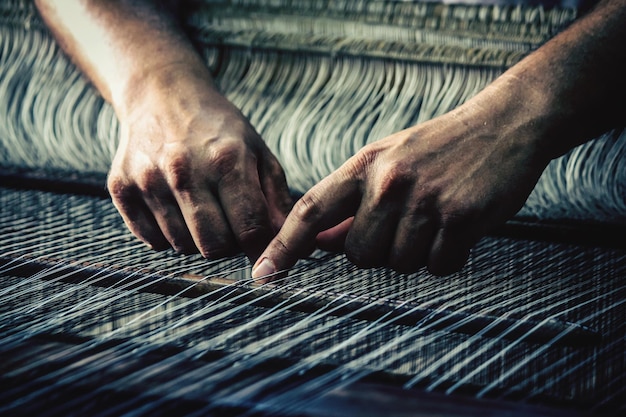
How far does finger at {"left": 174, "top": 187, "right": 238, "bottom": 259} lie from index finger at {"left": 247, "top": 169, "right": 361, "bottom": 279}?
67 millimetres

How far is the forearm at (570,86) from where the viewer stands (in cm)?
70

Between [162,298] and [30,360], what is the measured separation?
0.19m

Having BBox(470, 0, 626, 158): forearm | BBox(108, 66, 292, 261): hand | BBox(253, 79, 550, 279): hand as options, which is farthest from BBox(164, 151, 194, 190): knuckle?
BBox(470, 0, 626, 158): forearm

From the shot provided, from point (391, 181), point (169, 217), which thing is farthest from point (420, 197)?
point (169, 217)

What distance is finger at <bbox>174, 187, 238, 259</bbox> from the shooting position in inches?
27.8

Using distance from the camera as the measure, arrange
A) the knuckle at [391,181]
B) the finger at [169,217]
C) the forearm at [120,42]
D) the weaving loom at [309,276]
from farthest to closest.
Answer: the forearm at [120,42] → the finger at [169,217] → the knuckle at [391,181] → the weaving loom at [309,276]

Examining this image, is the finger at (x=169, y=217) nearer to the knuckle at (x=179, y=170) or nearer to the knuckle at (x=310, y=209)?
the knuckle at (x=179, y=170)

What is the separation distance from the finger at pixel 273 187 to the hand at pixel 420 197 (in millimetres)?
85

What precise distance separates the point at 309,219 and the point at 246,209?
8cm

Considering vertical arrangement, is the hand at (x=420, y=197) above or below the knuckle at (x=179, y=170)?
below

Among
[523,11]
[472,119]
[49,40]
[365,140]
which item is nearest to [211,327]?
[472,119]

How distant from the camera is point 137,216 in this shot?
76 centimetres

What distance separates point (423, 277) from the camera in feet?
2.22

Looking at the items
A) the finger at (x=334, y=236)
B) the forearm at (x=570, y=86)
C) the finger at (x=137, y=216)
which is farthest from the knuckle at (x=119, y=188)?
the forearm at (x=570, y=86)
